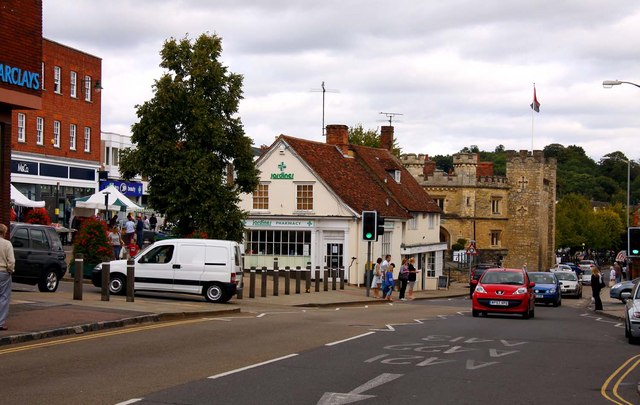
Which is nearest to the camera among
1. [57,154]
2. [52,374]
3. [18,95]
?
[52,374]

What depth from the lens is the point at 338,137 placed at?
55344 millimetres

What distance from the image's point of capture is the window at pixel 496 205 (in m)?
88.8

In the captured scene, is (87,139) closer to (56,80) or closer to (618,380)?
(56,80)

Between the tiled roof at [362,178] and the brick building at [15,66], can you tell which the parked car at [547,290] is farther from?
the brick building at [15,66]

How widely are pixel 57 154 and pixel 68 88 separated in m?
4.23

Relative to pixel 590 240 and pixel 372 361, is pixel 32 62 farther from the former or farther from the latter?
pixel 590 240

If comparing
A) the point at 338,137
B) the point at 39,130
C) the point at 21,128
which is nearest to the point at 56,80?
the point at 39,130

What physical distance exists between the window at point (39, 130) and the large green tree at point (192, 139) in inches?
727

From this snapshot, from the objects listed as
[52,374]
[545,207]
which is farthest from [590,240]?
[52,374]

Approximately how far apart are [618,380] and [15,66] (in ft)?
47.7

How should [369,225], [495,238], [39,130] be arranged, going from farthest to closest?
1. [495,238]
2. [39,130]
3. [369,225]

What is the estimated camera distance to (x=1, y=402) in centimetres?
984

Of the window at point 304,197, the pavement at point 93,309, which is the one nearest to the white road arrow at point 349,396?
the pavement at point 93,309

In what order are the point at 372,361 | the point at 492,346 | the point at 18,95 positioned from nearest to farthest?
the point at 372,361, the point at 492,346, the point at 18,95
